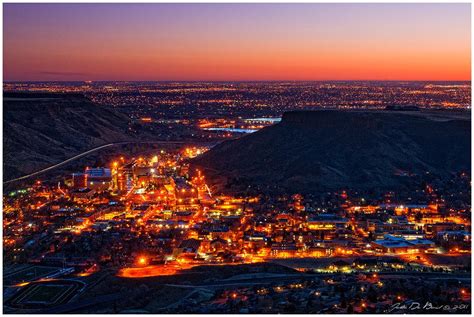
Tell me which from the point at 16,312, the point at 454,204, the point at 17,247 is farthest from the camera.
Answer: the point at 454,204

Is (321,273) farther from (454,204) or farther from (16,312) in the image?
(454,204)

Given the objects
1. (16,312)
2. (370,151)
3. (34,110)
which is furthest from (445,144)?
(34,110)
